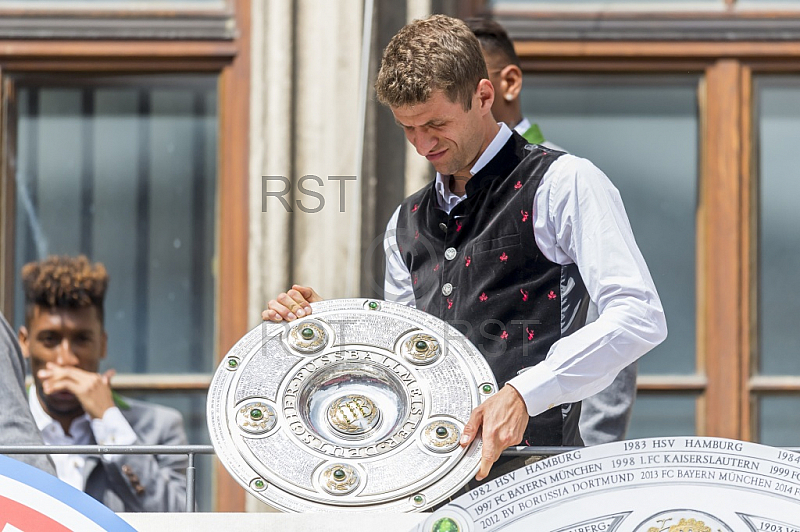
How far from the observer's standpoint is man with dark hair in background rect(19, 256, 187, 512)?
2.97 meters

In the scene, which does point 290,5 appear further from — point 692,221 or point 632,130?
point 692,221

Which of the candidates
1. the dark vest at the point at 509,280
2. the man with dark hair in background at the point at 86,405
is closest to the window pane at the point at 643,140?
the man with dark hair in background at the point at 86,405

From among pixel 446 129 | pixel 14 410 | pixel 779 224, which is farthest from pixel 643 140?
pixel 14 410

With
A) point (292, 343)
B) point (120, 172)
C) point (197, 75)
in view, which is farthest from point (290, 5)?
point (292, 343)

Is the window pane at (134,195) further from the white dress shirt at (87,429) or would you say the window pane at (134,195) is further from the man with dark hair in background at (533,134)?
the man with dark hair in background at (533,134)

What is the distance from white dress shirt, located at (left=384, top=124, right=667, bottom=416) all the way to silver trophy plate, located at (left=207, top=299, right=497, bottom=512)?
12 centimetres

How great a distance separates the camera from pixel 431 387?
6.25 ft

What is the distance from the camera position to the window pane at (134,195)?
12.0ft

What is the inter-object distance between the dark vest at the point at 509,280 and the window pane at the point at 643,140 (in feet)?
5.18

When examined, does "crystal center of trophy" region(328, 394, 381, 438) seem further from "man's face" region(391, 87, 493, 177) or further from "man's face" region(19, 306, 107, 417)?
"man's face" region(19, 306, 107, 417)

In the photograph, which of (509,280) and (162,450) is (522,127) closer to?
(509,280)

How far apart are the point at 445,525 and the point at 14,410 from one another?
38.5 inches

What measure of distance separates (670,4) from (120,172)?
1.81 metres

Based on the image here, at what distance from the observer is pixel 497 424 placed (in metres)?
1.74
